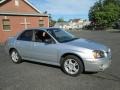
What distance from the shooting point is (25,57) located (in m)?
8.94

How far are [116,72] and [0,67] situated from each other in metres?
4.67

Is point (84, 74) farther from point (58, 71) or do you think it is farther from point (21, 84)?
point (21, 84)

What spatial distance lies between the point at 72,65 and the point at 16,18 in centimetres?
1926

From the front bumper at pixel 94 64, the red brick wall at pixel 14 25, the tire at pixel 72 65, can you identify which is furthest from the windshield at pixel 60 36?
the red brick wall at pixel 14 25

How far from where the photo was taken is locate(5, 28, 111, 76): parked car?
6848 mm

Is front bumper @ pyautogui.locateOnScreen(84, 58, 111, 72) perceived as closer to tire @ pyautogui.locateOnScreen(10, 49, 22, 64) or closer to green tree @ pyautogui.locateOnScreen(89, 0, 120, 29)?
tire @ pyautogui.locateOnScreen(10, 49, 22, 64)

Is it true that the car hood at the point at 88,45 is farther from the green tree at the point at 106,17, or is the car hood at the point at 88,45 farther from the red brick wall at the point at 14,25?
the green tree at the point at 106,17

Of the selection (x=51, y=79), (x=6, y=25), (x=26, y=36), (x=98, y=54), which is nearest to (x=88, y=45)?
(x=98, y=54)

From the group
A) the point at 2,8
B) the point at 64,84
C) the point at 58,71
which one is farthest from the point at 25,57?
the point at 2,8

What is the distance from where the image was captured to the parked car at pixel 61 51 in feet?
22.5

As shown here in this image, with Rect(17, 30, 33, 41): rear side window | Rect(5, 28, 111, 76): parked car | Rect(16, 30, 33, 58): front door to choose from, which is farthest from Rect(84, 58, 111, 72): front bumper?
Rect(17, 30, 33, 41): rear side window

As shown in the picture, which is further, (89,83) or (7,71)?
(7,71)

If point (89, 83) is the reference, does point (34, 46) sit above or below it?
above

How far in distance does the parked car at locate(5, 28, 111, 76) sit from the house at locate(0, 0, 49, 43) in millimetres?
15279
